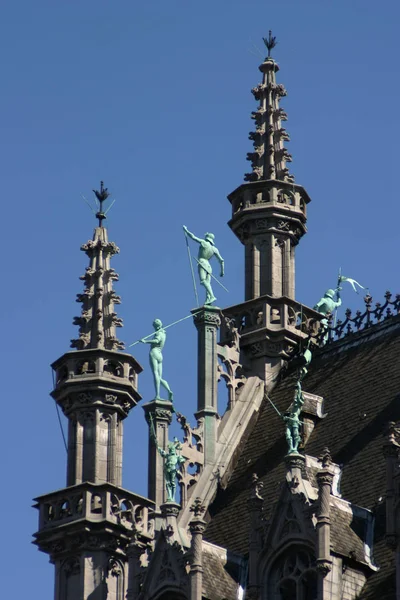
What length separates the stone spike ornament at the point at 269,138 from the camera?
96.1 meters

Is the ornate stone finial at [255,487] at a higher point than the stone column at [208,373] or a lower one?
lower

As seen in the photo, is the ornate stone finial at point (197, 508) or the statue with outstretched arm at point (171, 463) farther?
the statue with outstretched arm at point (171, 463)

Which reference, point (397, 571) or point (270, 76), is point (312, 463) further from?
point (270, 76)

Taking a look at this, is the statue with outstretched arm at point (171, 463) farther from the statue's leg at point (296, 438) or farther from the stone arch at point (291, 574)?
the stone arch at point (291, 574)

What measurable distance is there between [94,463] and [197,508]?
5.09m

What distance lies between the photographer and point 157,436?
89.1m

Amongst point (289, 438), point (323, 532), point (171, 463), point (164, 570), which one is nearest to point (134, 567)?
point (164, 570)

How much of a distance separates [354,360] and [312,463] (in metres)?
8.59

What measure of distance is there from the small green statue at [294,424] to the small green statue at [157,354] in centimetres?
500

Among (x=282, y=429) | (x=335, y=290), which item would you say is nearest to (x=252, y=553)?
(x=282, y=429)

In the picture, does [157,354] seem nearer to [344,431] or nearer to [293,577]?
[344,431]

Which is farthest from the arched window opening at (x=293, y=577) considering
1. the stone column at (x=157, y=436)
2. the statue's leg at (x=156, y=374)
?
the statue's leg at (x=156, y=374)

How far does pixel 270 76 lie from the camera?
98312 millimetres

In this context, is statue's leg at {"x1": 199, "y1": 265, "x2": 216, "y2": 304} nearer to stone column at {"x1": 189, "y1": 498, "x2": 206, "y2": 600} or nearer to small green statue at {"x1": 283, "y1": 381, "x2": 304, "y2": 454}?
small green statue at {"x1": 283, "y1": 381, "x2": 304, "y2": 454}
